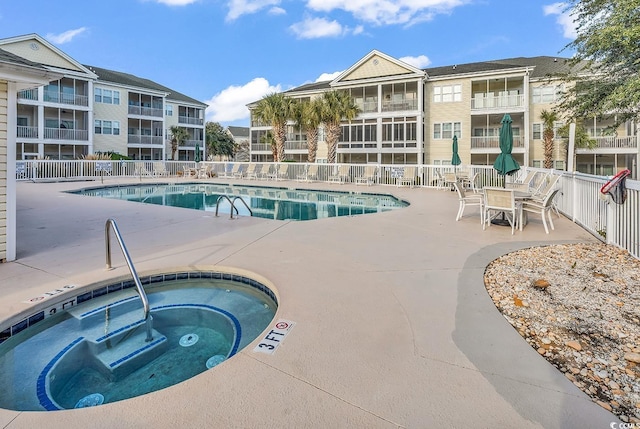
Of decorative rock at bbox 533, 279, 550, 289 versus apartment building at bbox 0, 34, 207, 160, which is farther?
apartment building at bbox 0, 34, 207, 160

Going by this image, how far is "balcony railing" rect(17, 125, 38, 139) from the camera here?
26.8 metres

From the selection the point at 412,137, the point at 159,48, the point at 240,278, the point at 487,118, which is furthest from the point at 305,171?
the point at 159,48

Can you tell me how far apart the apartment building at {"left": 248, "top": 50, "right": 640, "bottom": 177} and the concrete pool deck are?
2088cm

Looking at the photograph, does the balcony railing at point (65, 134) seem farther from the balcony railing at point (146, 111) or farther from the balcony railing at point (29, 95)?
the balcony railing at point (146, 111)

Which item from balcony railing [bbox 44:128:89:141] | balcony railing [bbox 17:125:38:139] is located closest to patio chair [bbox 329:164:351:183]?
balcony railing [bbox 44:128:89:141]

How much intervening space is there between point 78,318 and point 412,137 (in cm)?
2563

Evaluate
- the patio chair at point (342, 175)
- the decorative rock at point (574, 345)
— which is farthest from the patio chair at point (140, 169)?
the decorative rock at point (574, 345)

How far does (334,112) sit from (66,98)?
22608mm

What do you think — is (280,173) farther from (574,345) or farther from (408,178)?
(574,345)

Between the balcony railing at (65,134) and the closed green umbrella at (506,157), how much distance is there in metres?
32.0

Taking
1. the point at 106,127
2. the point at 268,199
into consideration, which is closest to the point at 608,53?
the point at 268,199

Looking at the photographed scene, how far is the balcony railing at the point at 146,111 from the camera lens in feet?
113

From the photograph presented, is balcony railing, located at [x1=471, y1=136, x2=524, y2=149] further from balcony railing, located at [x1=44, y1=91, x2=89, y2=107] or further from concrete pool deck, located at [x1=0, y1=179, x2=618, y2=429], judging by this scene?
balcony railing, located at [x1=44, y1=91, x2=89, y2=107]

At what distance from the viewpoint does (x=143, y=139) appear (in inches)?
1377
